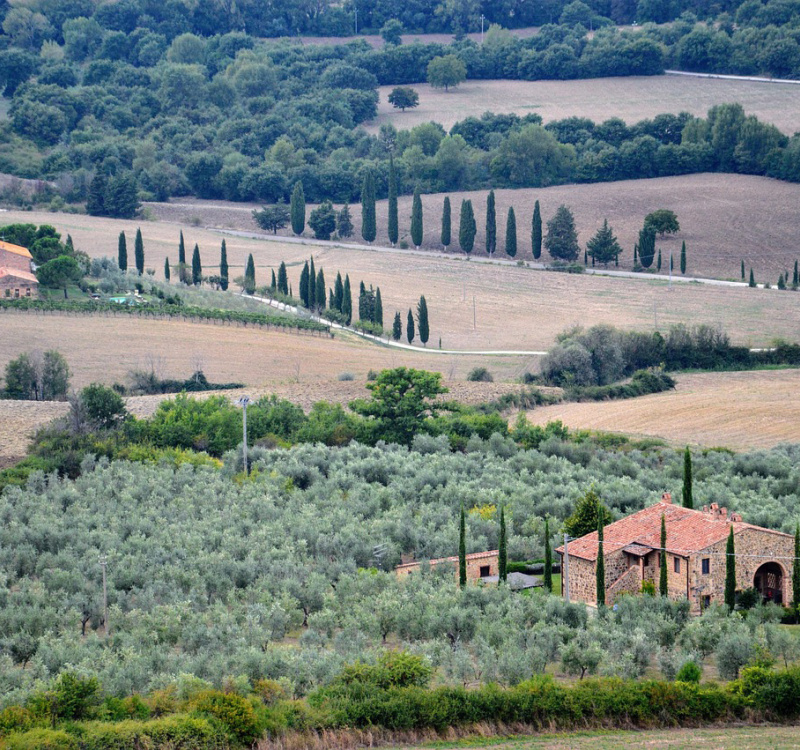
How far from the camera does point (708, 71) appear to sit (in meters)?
148

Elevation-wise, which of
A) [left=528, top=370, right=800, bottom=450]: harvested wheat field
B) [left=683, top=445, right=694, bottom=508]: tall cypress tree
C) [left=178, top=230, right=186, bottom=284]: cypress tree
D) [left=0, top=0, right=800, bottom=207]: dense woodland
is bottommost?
[left=528, top=370, right=800, bottom=450]: harvested wheat field

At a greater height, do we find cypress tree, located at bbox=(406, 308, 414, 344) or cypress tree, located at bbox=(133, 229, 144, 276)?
cypress tree, located at bbox=(133, 229, 144, 276)

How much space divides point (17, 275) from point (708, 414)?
36.9 meters

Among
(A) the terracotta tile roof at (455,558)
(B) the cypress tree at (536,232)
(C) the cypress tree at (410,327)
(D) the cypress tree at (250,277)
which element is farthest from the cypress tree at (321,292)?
(A) the terracotta tile roof at (455,558)

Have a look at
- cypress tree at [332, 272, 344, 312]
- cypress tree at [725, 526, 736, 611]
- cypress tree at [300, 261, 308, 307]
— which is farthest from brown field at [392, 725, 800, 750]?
cypress tree at [300, 261, 308, 307]

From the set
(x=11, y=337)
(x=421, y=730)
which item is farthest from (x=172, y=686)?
(x=11, y=337)

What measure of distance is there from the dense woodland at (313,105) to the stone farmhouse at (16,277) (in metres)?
29.3

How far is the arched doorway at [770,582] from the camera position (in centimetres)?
3550

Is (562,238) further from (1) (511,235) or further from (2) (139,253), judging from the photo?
(2) (139,253)

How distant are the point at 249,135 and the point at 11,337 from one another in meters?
70.7

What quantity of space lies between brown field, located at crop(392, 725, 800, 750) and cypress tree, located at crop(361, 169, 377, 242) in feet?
269

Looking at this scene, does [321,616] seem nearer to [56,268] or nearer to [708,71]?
[56,268]

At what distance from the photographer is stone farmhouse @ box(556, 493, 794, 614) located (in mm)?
34906

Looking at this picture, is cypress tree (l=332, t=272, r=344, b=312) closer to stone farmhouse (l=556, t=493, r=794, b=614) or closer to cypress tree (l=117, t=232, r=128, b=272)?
cypress tree (l=117, t=232, r=128, b=272)
